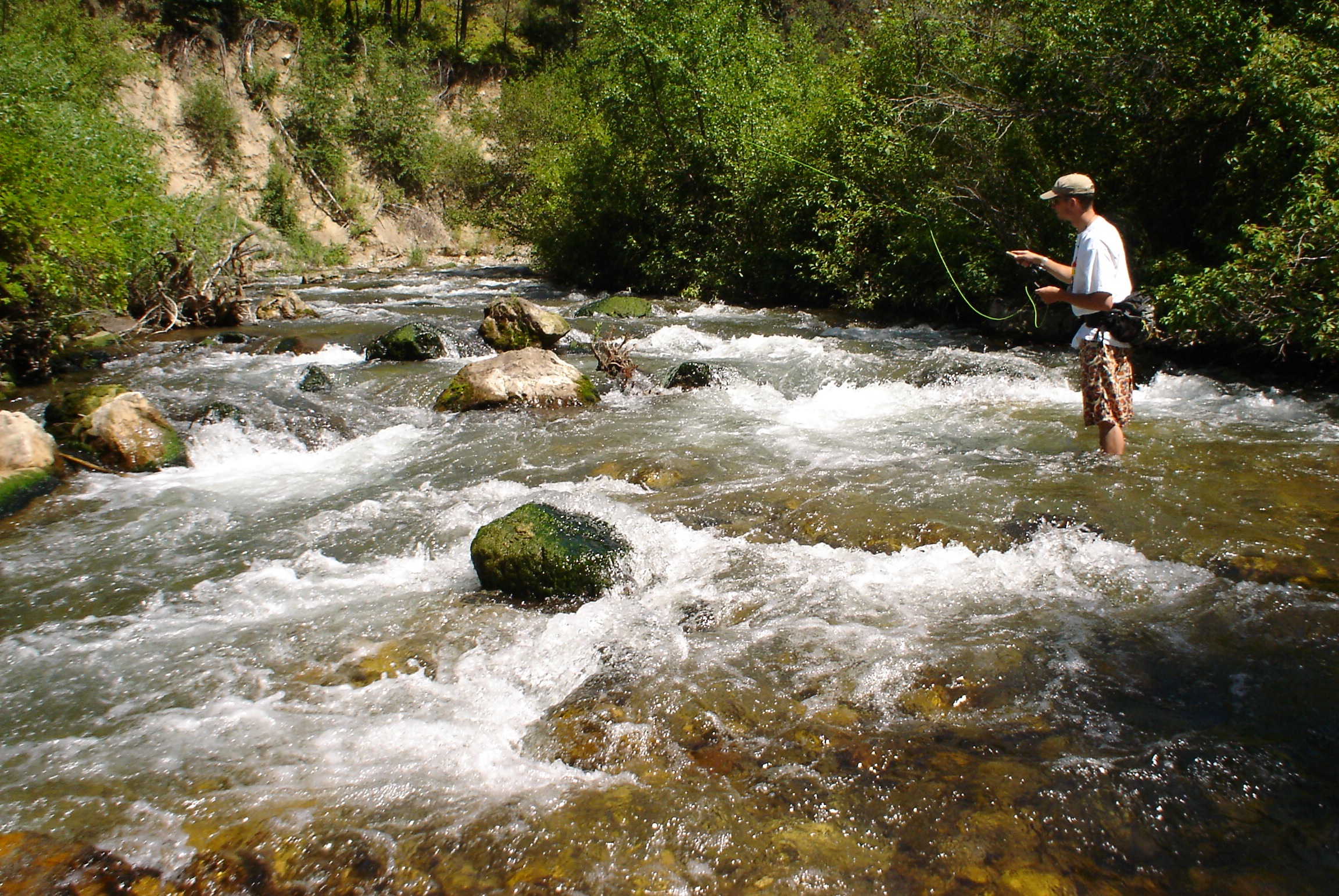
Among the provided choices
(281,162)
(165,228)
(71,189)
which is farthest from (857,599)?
(281,162)

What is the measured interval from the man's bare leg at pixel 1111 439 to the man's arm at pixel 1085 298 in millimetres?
1033

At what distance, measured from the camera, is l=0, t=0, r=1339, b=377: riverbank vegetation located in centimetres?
847

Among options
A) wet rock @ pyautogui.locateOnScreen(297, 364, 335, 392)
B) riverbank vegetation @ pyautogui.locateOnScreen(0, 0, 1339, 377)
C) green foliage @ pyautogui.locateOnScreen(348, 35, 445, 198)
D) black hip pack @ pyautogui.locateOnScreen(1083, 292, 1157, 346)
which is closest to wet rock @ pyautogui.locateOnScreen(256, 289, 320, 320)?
riverbank vegetation @ pyautogui.locateOnScreen(0, 0, 1339, 377)

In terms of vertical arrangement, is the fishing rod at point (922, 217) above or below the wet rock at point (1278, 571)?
above

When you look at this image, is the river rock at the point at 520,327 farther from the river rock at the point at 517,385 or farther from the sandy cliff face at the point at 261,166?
the sandy cliff face at the point at 261,166

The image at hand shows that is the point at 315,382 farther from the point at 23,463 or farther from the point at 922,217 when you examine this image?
the point at 922,217

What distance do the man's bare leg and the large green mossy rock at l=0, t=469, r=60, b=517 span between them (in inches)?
326

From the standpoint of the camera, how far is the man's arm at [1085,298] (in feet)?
17.3

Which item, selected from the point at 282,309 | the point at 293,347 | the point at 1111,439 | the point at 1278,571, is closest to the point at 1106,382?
the point at 1111,439

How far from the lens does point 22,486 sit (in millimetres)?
6266

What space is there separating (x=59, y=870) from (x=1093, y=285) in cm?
601

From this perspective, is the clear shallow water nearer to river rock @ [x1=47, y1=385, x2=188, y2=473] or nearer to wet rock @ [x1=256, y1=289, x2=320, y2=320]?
river rock @ [x1=47, y1=385, x2=188, y2=473]

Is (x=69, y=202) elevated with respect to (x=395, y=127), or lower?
lower

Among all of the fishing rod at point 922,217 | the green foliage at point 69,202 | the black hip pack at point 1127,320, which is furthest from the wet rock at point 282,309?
the black hip pack at point 1127,320
